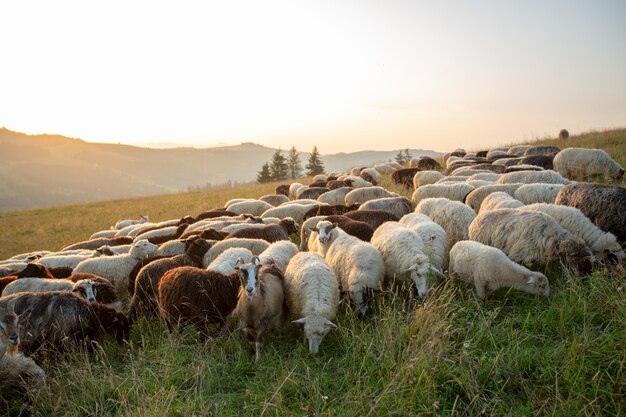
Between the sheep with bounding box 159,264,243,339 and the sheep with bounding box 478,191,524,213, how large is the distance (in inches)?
239

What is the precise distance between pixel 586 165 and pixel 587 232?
33.3 feet

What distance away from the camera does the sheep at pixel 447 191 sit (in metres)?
12.0

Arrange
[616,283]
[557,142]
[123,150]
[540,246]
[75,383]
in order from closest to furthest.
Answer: [75,383], [616,283], [540,246], [557,142], [123,150]

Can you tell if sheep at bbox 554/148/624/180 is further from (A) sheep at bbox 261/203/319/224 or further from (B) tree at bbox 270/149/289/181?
(B) tree at bbox 270/149/289/181

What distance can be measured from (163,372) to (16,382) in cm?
179

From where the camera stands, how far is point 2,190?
122 m

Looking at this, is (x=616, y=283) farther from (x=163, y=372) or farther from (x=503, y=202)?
(x=163, y=372)

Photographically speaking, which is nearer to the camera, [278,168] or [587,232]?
[587,232]

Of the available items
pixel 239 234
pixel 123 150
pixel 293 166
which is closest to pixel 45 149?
pixel 123 150

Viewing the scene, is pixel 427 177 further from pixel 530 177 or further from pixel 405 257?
pixel 405 257

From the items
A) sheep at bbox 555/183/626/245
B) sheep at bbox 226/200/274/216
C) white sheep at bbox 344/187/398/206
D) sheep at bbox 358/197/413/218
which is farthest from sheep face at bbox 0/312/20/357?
sheep at bbox 226/200/274/216

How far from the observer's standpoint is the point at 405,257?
627 centimetres

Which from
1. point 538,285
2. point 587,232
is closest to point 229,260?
point 538,285

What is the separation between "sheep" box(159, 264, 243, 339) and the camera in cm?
554
